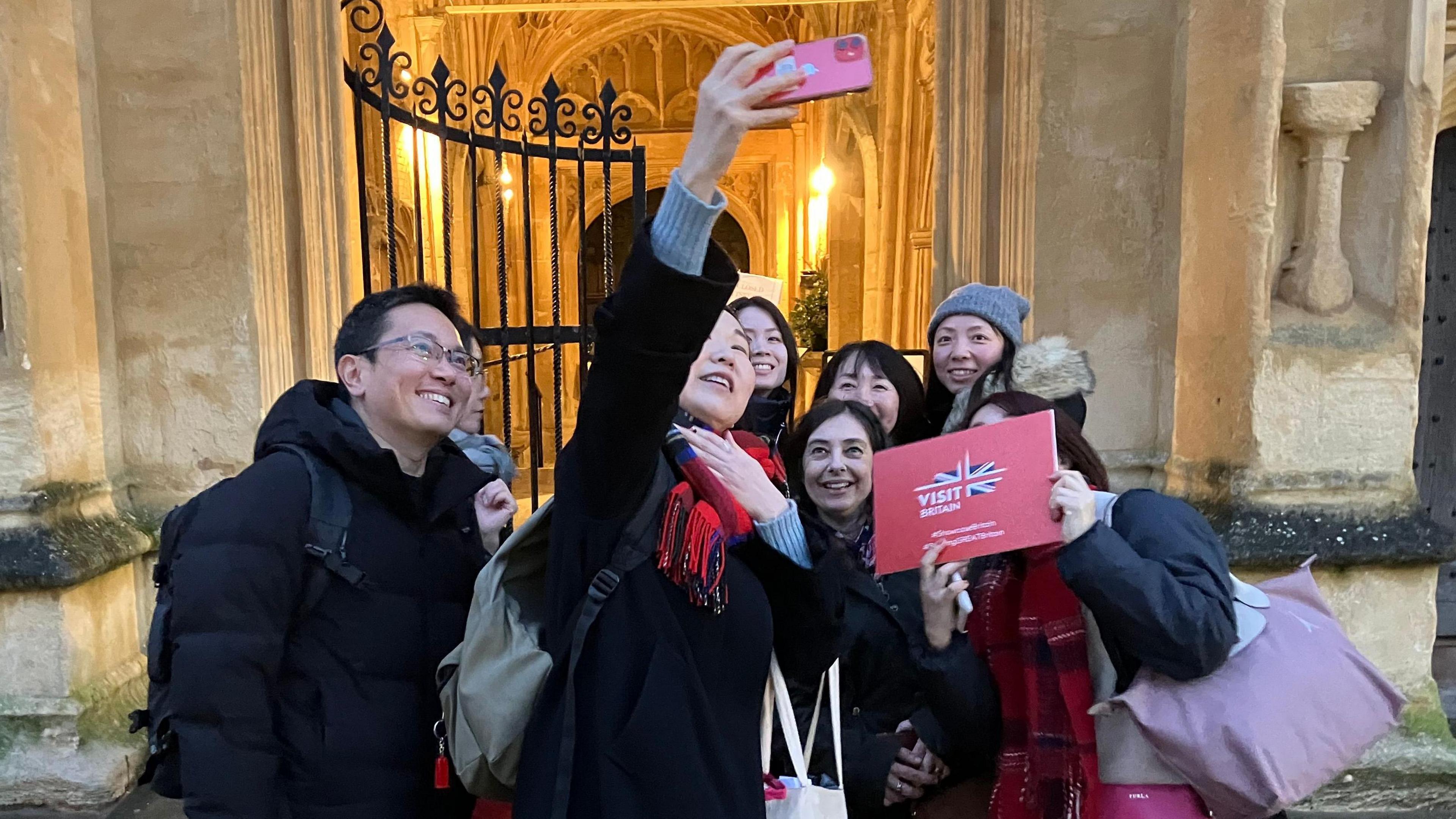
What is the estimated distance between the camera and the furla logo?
4.97 feet

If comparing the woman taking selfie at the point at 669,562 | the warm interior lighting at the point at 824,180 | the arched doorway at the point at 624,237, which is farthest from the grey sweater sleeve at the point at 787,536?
the arched doorway at the point at 624,237

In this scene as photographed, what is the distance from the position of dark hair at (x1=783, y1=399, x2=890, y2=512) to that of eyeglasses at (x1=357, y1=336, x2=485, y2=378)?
76 centimetres

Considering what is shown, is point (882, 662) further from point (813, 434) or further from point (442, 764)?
point (442, 764)

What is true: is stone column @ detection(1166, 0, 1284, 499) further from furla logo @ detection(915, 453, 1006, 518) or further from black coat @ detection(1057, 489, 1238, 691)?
furla logo @ detection(915, 453, 1006, 518)

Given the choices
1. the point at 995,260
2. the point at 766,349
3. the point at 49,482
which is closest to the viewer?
the point at 766,349

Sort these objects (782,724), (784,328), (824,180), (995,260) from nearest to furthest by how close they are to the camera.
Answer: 1. (782,724)
2. (784,328)
3. (995,260)
4. (824,180)

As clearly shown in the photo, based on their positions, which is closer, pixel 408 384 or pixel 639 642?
pixel 639 642

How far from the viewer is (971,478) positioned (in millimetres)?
1532

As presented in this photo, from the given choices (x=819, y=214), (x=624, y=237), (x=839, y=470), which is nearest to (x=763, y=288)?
(x=839, y=470)

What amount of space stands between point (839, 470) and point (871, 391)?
0.53 m

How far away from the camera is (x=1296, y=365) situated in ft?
9.91

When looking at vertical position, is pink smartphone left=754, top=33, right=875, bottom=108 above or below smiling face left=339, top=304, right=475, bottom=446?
above

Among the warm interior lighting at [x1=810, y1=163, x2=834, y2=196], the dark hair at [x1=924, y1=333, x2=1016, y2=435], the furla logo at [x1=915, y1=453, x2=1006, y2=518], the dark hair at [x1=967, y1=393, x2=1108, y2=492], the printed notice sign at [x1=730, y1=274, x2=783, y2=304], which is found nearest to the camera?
the furla logo at [x1=915, y1=453, x2=1006, y2=518]

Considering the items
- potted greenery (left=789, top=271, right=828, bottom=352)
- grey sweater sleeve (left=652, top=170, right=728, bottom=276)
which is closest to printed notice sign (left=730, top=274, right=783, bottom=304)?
grey sweater sleeve (left=652, top=170, right=728, bottom=276)
